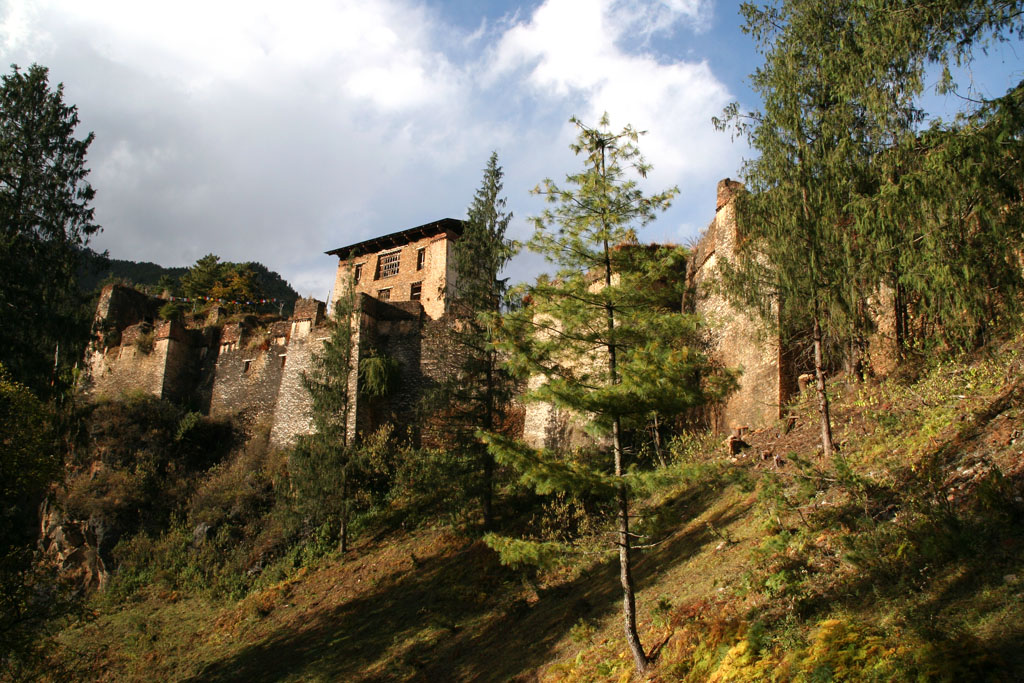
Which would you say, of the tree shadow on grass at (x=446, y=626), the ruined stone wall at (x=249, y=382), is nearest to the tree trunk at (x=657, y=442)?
the tree shadow on grass at (x=446, y=626)

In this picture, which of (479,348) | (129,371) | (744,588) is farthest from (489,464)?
(129,371)

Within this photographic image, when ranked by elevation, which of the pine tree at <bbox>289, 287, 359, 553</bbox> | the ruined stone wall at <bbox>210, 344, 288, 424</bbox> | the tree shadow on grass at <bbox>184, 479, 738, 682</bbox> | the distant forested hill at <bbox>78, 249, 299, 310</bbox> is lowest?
the tree shadow on grass at <bbox>184, 479, 738, 682</bbox>

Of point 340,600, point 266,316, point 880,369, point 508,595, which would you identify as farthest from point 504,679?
point 266,316

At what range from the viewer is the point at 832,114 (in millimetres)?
12273

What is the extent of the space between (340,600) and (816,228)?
13500 mm

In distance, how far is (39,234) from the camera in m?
14.2

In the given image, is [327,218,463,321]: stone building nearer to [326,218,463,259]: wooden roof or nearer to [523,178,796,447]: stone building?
[326,218,463,259]: wooden roof

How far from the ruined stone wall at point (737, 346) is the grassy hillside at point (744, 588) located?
0.74 meters

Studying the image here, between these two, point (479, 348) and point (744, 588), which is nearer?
point (744, 588)

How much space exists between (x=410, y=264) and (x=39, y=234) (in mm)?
19407

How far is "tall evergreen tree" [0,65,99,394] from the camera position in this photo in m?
12.9

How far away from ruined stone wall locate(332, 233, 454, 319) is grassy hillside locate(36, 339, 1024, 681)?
46.0 feet

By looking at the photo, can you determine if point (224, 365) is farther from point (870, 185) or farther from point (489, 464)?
point (870, 185)

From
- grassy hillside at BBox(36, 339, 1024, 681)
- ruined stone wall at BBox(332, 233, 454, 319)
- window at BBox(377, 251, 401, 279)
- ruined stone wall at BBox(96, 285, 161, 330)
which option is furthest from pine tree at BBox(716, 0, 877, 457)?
ruined stone wall at BBox(96, 285, 161, 330)
